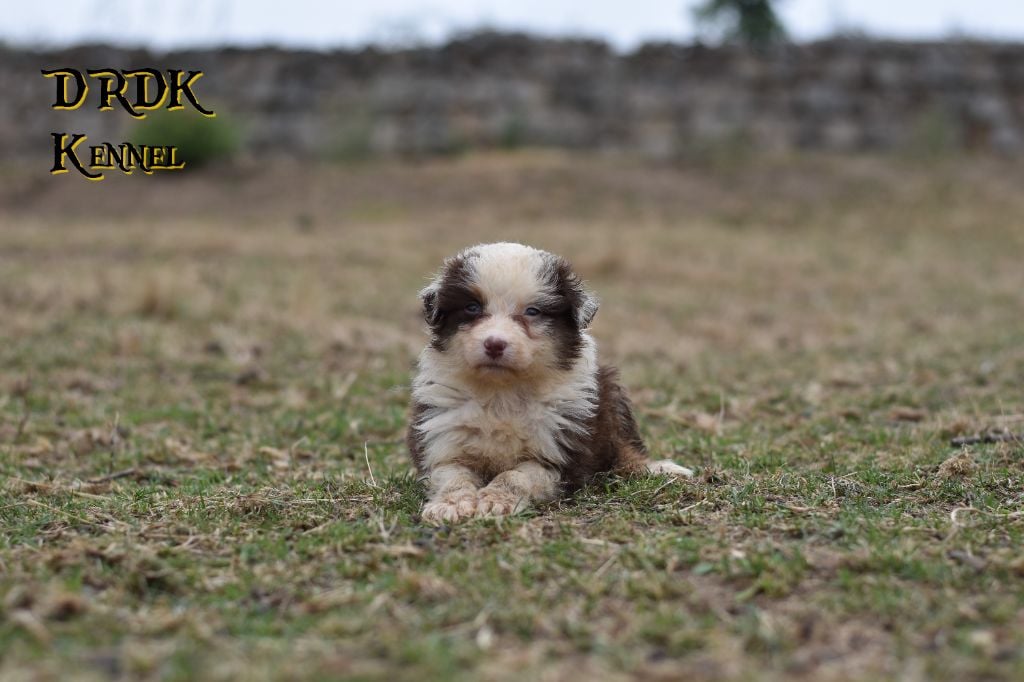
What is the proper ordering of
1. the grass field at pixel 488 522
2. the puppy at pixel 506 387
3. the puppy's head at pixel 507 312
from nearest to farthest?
the grass field at pixel 488 522, the puppy's head at pixel 507 312, the puppy at pixel 506 387

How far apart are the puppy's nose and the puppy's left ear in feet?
1.75

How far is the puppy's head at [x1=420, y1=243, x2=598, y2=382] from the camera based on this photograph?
486cm

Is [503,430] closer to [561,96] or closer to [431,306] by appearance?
[431,306]

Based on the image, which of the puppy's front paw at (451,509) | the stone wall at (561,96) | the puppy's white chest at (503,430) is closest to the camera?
the puppy's front paw at (451,509)

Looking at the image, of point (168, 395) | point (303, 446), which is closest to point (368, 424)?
point (303, 446)

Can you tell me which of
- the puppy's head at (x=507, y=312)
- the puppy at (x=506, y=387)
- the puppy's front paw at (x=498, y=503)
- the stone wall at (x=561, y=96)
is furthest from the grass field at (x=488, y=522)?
the stone wall at (x=561, y=96)

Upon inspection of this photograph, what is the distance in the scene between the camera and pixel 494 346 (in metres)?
4.76

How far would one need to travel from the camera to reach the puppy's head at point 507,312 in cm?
486

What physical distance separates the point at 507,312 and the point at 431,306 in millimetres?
419

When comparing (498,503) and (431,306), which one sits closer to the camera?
(498,503)

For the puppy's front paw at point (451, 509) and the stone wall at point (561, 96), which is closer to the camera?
the puppy's front paw at point (451, 509)

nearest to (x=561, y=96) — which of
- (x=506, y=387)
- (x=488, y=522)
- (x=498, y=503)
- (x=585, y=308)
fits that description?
(x=585, y=308)

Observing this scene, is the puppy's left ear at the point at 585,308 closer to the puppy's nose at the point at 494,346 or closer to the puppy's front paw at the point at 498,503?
the puppy's nose at the point at 494,346

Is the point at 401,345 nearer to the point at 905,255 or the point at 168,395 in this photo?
the point at 168,395
